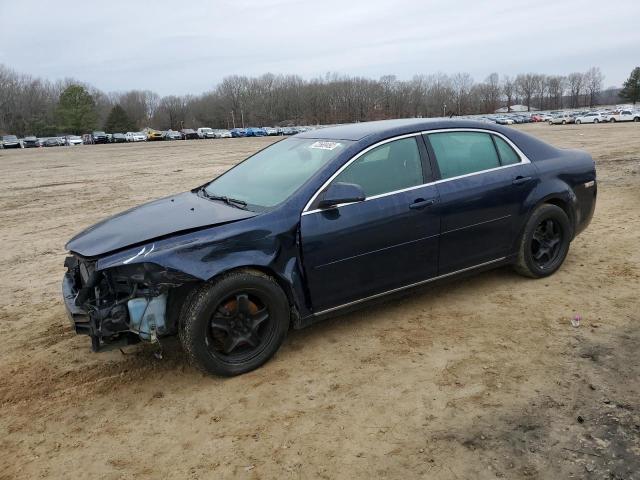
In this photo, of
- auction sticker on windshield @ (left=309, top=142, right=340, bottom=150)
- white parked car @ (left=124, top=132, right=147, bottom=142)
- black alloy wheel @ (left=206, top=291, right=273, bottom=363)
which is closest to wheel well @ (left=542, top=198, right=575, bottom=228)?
auction sticker on windshield @ (left=309, top=142, right=340, bottom=150)

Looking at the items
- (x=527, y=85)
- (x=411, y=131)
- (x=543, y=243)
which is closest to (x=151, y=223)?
(x=411, y=131)

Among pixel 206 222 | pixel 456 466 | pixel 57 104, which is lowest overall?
pixel 456 466

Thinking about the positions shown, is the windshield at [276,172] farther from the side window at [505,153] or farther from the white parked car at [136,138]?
the white parked car at [136,138]

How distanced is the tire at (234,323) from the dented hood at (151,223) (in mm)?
459

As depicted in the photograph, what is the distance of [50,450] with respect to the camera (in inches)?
121

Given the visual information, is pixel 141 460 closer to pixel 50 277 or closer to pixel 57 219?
pixel 50 277

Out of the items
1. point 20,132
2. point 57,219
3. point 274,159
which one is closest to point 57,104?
point 20,132

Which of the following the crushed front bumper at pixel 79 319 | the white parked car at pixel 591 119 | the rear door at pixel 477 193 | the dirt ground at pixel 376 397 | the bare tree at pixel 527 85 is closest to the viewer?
the dirt ground at pixel 376 397

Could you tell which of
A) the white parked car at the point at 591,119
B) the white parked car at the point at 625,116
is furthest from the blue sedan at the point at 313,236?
the white parked car at the point at 591,119

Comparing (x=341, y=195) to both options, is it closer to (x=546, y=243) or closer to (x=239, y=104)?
(x=546, y=243)

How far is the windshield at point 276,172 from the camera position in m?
4.11

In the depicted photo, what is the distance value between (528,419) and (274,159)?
9.69 ft

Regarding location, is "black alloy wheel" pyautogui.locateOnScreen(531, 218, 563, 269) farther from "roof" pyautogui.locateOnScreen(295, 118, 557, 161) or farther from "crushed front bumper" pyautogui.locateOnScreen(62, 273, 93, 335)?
"crushed front bumper" pyautogui.locateOnScreen(62, 273, 93, 335)

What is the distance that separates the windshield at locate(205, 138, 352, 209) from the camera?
411cm
